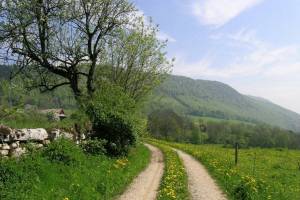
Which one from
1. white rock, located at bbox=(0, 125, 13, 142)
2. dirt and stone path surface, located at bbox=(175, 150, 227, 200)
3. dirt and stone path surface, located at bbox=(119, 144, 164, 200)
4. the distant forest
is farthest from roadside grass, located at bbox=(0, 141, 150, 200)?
the distant forest

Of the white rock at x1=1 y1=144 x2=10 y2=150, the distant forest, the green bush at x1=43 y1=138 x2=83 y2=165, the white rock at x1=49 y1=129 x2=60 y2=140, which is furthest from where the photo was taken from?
the distant forest

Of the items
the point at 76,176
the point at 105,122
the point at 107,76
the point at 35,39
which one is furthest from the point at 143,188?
the point at 107,76

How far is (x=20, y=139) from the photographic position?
55.6ft

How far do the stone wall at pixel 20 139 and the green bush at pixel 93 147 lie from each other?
472 cm

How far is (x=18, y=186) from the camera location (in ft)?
44.2

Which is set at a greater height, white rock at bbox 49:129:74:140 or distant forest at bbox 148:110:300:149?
distant forest at bbox 148:110:300:149

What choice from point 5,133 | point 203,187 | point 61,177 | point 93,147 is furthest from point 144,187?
point 5,133

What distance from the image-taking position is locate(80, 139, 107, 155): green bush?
83.5ft

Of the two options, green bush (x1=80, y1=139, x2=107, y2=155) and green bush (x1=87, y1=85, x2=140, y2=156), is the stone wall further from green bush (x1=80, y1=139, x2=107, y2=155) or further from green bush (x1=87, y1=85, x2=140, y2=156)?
green bush (x1=87, y1=85, x2=140, y2=156)

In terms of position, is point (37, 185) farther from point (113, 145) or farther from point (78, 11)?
point (78, 11)

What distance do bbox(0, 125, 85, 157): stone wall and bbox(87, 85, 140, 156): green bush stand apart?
7.99 m

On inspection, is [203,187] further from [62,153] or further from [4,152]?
[4,152]

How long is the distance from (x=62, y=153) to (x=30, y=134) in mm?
1959

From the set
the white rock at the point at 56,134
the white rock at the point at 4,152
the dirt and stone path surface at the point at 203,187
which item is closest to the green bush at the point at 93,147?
the white rock at the point at 56,134
